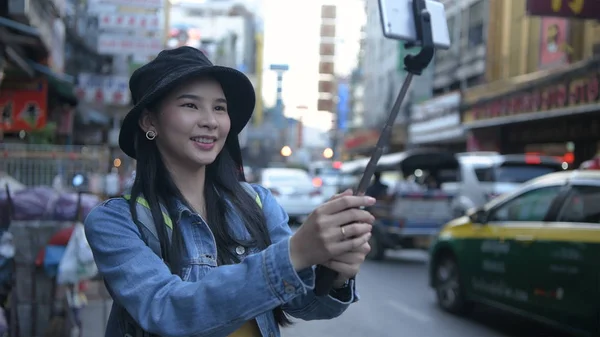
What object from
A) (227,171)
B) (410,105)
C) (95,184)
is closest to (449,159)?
(95,184)

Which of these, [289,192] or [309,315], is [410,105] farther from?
[309,315]

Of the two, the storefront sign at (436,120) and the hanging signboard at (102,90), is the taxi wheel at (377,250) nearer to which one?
the hanging signboard at (102,90)

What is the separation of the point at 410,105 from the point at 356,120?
28497 millimetres

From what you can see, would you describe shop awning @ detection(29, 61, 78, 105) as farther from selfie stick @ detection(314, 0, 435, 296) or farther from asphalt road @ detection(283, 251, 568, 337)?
selfie stick @ detection(314, 0, 435, 296)

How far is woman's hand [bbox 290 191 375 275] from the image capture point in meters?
1.50

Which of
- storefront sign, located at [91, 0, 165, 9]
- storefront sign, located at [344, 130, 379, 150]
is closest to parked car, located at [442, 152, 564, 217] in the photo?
storefront sign, located at [91, 0, 165, 9]

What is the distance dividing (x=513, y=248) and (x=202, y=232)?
560 cm

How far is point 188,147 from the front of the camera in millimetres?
1974

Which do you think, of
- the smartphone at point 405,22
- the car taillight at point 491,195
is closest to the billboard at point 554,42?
the car taillight at point 491,195

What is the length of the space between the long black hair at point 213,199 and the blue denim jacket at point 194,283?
3 cm

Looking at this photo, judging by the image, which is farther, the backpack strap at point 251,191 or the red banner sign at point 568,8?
the red banner sign at point 568,8

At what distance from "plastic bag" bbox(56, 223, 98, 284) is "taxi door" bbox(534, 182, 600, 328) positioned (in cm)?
399

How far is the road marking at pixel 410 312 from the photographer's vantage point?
8.14 meters

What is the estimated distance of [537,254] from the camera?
6.61 m
